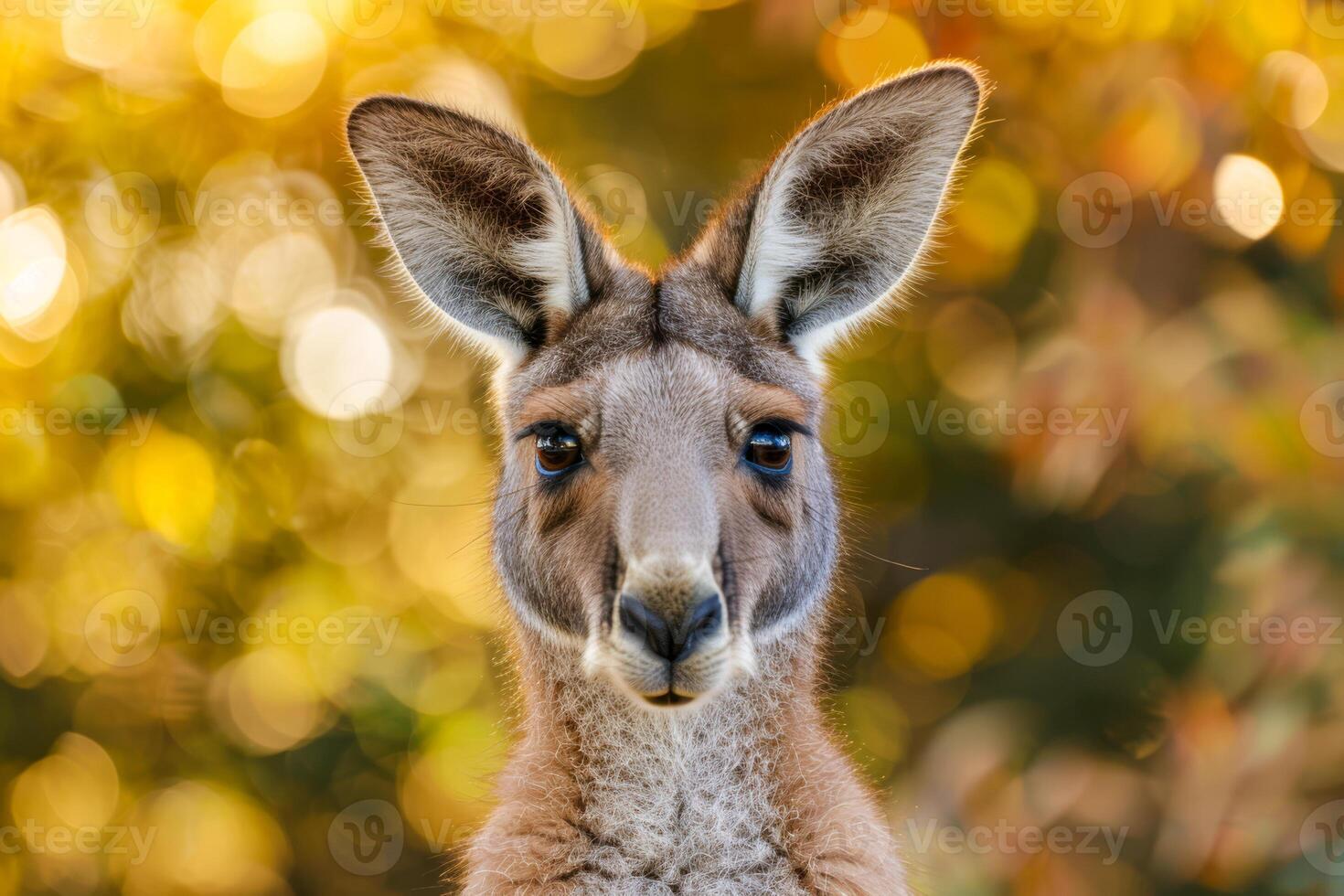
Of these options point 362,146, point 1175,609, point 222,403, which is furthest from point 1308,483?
point 222,403

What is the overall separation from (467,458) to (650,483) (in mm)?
A: 4479

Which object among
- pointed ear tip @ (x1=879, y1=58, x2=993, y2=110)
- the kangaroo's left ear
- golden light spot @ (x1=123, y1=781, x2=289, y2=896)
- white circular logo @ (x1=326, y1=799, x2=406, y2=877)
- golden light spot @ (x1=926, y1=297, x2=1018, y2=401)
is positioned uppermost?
pointed ear tip @ (x1=879, y1=58, x2=993, y2=110)

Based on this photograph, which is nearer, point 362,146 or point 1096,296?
point 362,146

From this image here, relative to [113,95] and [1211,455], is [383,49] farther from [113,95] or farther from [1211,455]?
[1211,455]

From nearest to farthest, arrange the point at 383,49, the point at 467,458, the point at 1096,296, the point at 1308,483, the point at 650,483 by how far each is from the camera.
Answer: the point at 650,483, the point at 1308,483, the point at 1096,296, the point at 383,49, the point at 467,458

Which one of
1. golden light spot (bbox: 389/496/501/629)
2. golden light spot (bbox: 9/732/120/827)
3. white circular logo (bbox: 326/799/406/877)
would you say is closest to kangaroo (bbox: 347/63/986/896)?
golden light spot (bbox: 389/496/501/629)

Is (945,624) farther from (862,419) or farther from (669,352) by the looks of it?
(669,352)

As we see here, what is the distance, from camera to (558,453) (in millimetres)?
3443

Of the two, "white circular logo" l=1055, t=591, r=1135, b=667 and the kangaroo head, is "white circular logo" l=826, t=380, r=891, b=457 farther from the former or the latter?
the kangaroo head

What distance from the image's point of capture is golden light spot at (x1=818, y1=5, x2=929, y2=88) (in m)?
6.14

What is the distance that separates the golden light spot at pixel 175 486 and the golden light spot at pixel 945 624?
13.3 feet

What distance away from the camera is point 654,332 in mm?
3598

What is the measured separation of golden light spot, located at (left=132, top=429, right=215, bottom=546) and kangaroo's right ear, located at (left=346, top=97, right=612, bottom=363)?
3712 millimetres

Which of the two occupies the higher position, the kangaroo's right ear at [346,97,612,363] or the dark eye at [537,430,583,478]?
the kangaroo's right ear at [346,97,612,363]
